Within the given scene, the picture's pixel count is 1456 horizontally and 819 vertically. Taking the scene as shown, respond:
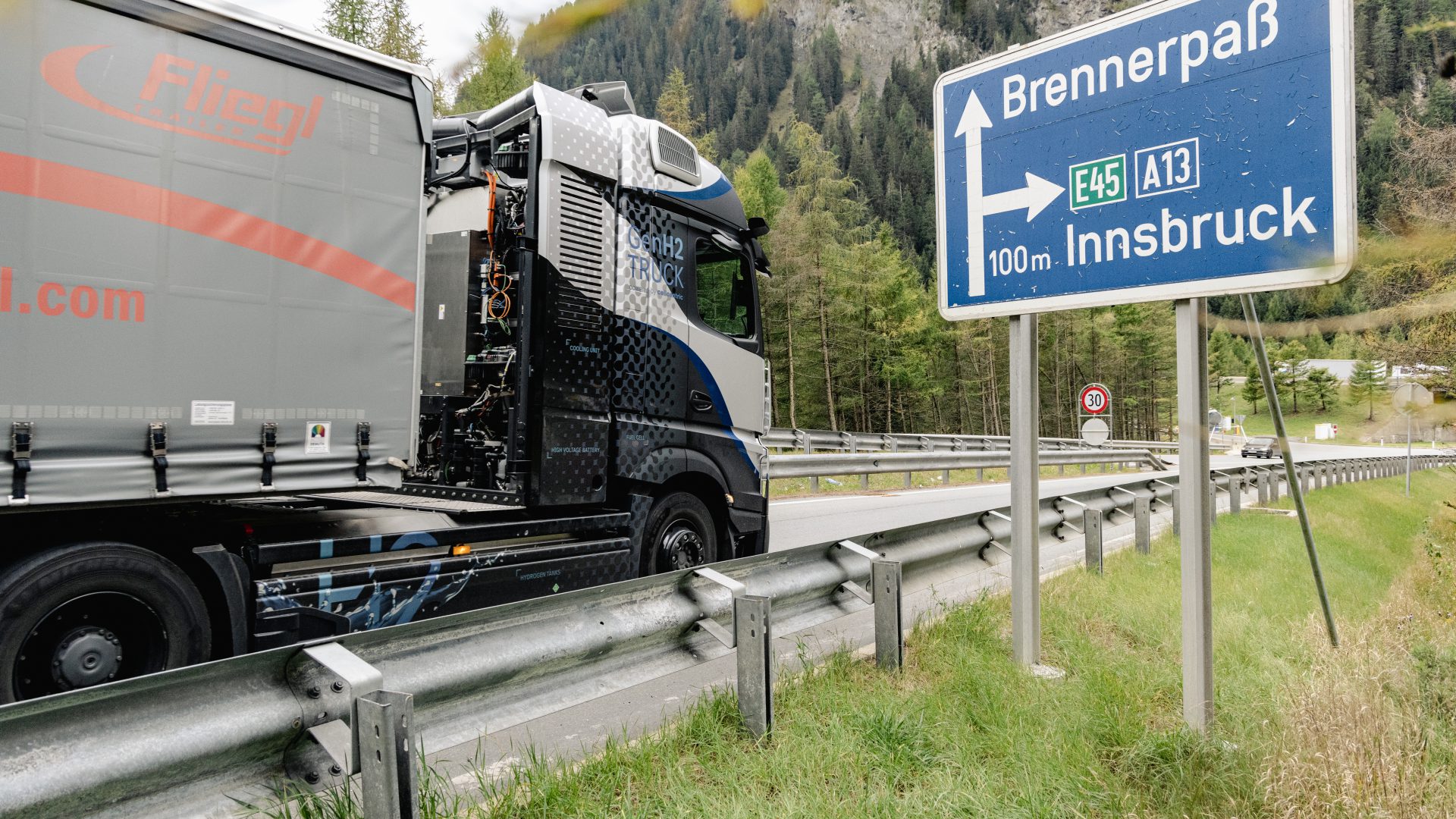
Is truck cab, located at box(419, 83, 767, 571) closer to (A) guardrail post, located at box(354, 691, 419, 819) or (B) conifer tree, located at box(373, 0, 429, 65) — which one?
(B) conifer tree, located at box(373, 0, 429, 65)

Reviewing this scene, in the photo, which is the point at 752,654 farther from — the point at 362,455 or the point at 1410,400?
the point at 1410,400

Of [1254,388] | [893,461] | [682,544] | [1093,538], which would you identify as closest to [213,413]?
[682,544]

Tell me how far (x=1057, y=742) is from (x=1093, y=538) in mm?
4610

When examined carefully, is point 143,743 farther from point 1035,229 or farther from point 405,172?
point 1035,229

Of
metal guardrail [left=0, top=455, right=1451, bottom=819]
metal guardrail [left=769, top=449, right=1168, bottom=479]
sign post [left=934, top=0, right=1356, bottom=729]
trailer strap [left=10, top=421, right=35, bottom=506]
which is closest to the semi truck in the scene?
trailer strap [left=10, top=421, right=35, bottom=506]

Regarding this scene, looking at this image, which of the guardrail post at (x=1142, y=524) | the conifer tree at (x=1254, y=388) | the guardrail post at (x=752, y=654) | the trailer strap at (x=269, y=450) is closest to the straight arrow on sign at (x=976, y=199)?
the conifer tree at (x=1254, y=388)

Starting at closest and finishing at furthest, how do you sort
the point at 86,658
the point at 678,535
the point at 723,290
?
the point at 86,658, the point at 678,535, the point at 723,290

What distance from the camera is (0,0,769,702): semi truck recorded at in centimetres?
346

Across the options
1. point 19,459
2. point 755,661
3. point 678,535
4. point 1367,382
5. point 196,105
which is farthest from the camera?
point 678,535

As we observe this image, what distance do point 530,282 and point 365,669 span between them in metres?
3.50

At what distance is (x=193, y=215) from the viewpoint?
12.6 feet

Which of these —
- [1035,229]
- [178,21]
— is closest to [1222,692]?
[1035,229]

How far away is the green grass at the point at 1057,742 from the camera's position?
2.87 metres

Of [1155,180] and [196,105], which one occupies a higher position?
[196,105]
